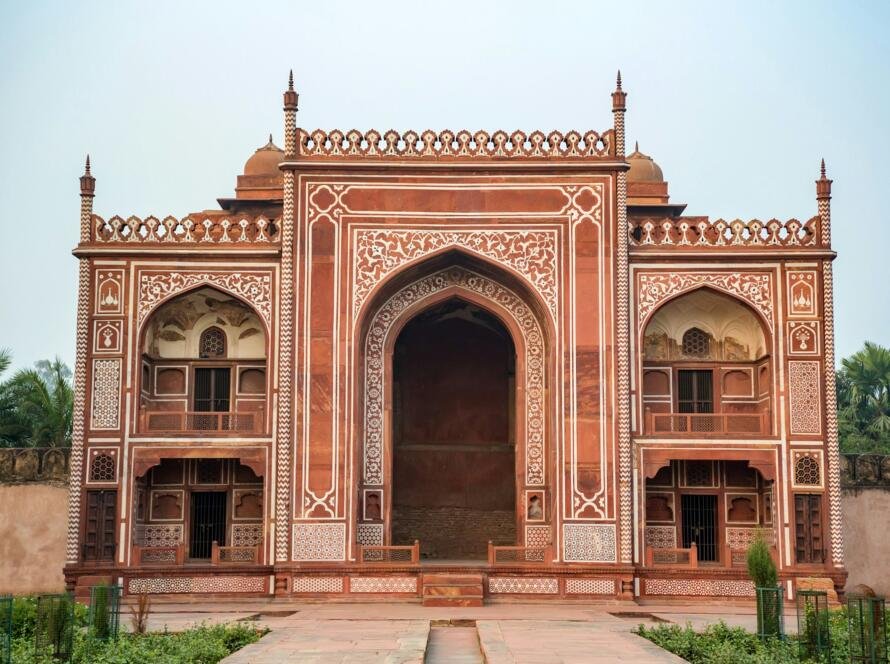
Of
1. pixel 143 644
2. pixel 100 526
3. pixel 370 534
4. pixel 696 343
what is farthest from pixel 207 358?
pixel 143 644

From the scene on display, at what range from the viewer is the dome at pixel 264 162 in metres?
28.8

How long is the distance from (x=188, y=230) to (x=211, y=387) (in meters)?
2.97

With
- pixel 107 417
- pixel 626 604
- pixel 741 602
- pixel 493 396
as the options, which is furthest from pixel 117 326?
pixel 741 602

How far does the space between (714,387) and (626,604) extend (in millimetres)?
4770

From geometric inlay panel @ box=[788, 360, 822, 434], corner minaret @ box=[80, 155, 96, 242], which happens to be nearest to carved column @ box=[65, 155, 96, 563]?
corner minaret @ box=[80, 155, 96, 242]

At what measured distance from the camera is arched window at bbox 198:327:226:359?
24969 millimetres

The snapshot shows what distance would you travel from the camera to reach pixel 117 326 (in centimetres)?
2352

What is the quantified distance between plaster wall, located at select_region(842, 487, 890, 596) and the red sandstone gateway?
2408 mm

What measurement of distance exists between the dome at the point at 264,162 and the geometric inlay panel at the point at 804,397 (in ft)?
38.2

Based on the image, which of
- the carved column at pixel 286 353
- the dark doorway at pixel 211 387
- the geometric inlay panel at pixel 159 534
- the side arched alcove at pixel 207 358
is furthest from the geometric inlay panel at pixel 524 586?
the dark doorway at pixel 211 387

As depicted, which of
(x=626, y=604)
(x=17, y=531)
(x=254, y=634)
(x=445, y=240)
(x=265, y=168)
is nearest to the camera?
(x=254, y=634)

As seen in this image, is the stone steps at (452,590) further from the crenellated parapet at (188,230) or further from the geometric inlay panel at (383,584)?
the crenellated parapet at (188,230)

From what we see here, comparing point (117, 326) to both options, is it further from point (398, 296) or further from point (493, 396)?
point (493, 396)

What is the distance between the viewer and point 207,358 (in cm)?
A: 2489
